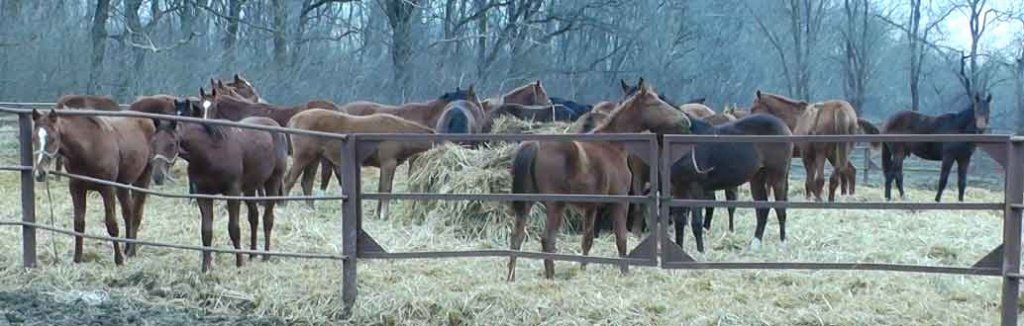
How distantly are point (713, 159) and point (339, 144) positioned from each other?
4200 millimetres

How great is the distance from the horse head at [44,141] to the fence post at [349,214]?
1.96 meters

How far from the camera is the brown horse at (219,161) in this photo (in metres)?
5.93

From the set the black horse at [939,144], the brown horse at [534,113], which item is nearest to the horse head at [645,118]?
the brown horse at [534,113]

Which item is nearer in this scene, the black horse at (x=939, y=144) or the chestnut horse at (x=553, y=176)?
the chestnut horse at (x=553, y=176)

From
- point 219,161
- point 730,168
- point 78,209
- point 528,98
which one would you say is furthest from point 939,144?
point 78,209

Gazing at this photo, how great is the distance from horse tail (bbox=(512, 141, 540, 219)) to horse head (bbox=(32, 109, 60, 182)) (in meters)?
2.93

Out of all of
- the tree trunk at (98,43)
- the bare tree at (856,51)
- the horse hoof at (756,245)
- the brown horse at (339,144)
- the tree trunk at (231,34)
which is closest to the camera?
the horse hoof at (756,245)

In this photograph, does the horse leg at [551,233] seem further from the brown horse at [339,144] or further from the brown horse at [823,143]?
the brown horse at [823,143]

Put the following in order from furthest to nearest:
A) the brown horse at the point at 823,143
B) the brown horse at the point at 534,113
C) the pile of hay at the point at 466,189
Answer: the brown horse at the point at 534,113 < the brown horse at the point at 823,143 < the pile of hay at the point at 466,189

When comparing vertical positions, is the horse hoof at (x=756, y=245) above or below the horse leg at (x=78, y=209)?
below

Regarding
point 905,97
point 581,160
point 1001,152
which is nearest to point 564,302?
point 581,160

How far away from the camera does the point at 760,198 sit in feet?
27.5

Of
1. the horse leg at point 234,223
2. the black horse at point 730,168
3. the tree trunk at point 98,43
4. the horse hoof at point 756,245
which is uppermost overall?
the tree trunk at point 98,43

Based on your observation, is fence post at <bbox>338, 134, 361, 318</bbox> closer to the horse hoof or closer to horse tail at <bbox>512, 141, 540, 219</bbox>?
horse tail at <bbox>512, 141, 540, 219</bbox>
